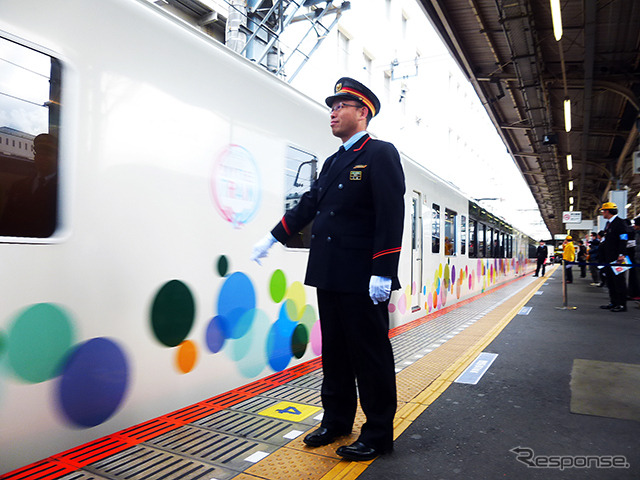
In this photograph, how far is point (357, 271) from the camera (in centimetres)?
258

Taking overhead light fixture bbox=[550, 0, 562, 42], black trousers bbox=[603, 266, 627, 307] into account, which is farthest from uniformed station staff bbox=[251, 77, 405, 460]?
black trousers bbox=[603, 266, 627, 307]

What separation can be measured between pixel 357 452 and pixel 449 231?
7254mm

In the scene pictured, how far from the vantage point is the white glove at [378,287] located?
95.7 inches

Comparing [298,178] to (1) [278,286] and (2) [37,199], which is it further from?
(2) [37,199]

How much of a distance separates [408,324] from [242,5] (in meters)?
6.18

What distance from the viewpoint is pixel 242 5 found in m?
8.57

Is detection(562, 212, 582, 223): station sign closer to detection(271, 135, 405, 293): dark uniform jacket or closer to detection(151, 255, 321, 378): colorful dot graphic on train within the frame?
detection(151, 255, 321, 378): colorful dot graphic on train

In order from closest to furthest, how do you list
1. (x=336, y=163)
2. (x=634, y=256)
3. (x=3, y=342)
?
(x=3, y=342)
(x=336, y=163)
(x=634, y=256)

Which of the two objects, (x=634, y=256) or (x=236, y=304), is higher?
(x=634, y=256)

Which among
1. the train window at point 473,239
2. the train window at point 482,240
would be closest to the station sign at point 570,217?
the train window at point 482,240

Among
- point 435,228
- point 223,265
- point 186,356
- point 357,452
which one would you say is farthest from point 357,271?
point 435,228

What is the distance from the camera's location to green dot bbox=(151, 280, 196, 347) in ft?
9.40

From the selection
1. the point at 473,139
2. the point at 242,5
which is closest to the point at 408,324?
the point at 242,5

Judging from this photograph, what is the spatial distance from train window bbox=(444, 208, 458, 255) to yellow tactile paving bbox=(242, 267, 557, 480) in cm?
204
